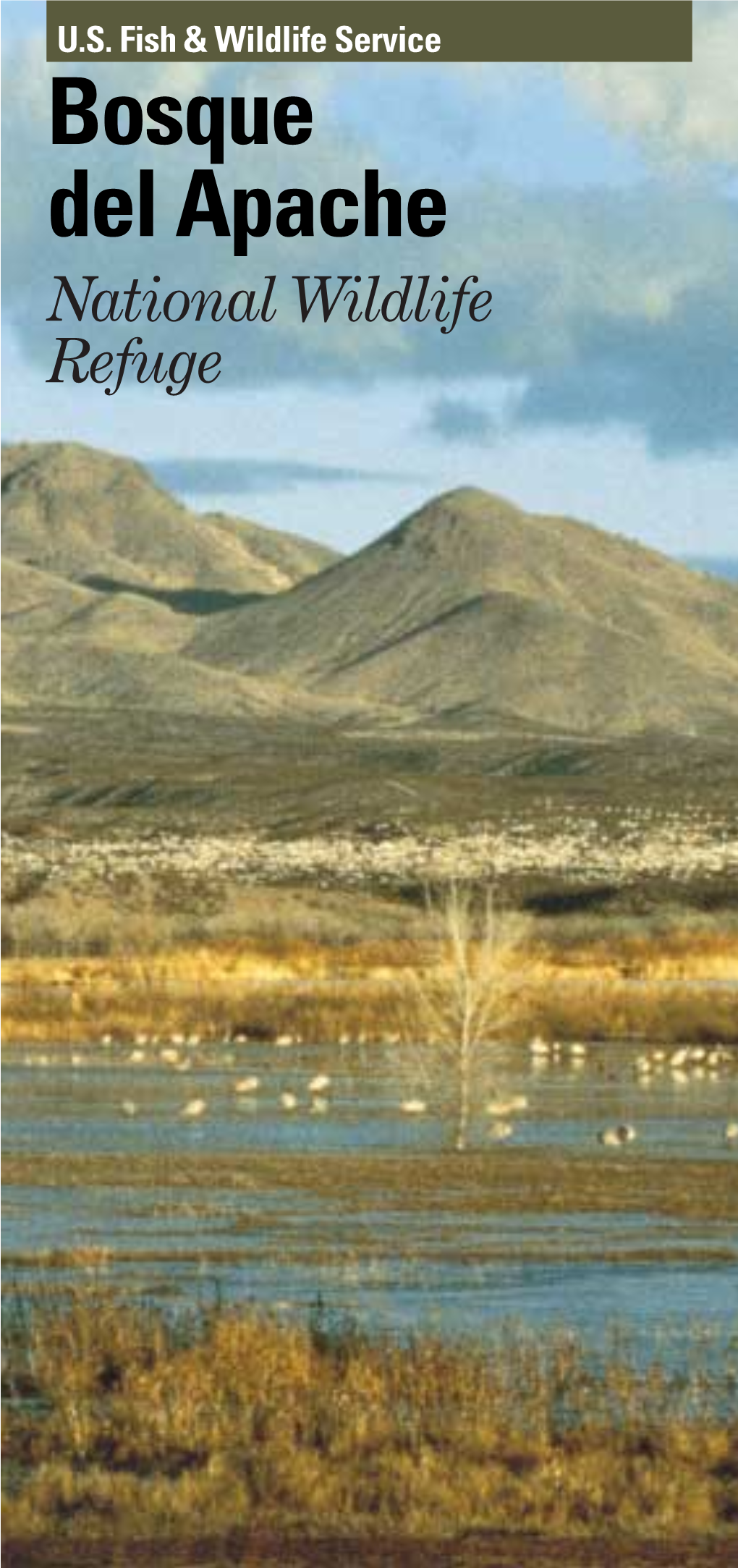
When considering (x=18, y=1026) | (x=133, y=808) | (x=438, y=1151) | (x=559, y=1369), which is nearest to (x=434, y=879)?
(x=133, y=808)

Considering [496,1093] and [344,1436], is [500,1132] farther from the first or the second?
[344,1436]

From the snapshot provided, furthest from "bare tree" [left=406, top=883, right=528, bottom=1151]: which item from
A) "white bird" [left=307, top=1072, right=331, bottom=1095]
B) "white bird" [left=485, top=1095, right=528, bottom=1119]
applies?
"white bird" [left=307, top=1072, right=331, bottom=1095]

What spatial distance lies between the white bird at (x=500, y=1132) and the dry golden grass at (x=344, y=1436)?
16.5 metres

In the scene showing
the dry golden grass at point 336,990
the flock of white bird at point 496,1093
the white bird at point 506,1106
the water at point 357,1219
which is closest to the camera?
the water at point 357,1219

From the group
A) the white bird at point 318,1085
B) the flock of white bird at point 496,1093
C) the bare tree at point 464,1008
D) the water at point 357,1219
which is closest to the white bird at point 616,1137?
the flock of white bird at point 496,1093

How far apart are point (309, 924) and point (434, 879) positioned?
1140 inches

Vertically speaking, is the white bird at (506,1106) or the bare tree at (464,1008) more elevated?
the bare tree at (464,1008)

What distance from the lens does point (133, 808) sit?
16288cm

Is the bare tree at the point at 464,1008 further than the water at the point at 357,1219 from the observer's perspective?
Yes

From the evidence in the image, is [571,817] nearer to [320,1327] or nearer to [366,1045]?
[366,1045]

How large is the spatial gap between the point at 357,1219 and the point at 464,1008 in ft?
46.9

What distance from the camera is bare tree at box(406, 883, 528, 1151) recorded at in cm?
4134

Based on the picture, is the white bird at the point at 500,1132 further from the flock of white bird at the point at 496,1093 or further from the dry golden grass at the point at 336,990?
the dry golden grass at the point at 336,990

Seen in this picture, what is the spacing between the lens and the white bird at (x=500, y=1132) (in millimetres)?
36406
